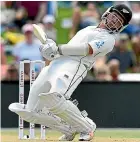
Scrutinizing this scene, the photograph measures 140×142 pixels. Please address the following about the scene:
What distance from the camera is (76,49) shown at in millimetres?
7625

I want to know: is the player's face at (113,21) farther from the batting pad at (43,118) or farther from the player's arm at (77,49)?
the batting pad at (43,118)

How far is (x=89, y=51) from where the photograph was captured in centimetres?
764

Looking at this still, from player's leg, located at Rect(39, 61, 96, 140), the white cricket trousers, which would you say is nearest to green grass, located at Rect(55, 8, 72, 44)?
the white cricket trousers

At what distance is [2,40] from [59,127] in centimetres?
697

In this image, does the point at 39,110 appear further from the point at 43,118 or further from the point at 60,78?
the point at 60,78

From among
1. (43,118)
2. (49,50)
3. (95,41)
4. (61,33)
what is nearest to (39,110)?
(43,118)

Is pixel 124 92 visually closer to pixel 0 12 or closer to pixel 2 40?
pixel 2 40

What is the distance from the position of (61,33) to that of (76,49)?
25.0 ft

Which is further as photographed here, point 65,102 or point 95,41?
point 95,41

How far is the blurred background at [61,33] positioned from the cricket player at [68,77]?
4.06m

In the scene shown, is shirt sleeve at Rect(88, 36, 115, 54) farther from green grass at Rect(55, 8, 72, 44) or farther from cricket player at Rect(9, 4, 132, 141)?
green grass at Rect(55, 8, 72, 44)

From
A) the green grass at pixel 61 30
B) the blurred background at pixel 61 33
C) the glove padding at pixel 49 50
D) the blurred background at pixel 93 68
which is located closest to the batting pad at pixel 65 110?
the glove padding at pixel 49 50

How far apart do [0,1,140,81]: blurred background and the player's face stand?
4332mm

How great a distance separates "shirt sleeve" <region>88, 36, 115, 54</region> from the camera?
768cm
